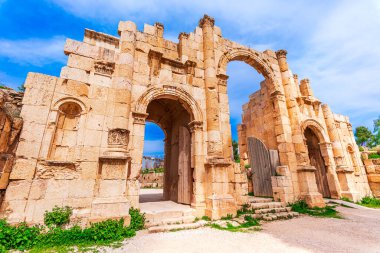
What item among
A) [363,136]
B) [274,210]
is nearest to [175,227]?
[274,210]

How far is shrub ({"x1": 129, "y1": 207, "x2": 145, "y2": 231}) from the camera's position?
4535 mm

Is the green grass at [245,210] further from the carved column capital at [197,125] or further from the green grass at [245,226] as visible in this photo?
the carved column capital at [197,125]

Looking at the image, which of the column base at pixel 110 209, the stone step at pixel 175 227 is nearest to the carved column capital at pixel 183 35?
the column base at pixel 110 209

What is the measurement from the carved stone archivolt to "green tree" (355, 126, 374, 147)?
3818cm

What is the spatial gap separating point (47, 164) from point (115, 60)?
359cm

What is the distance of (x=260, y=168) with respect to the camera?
355 inches

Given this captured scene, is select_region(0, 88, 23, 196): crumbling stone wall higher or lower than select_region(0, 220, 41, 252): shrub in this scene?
higher

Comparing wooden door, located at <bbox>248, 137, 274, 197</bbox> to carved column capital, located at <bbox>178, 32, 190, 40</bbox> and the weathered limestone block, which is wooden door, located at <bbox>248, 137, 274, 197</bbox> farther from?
the weathered limestone block

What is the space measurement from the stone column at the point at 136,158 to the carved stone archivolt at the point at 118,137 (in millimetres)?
468

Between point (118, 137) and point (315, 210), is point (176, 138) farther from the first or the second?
point (315, 210)

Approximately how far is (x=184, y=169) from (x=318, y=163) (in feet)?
27.2

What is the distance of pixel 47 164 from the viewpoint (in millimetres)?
4348

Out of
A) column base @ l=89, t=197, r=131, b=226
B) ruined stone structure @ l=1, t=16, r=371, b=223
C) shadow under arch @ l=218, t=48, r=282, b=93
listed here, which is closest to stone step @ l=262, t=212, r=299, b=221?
ruined stone structure @ l=1, t=16, r=371, b=223

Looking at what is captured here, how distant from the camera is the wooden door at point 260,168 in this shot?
8.44 m
